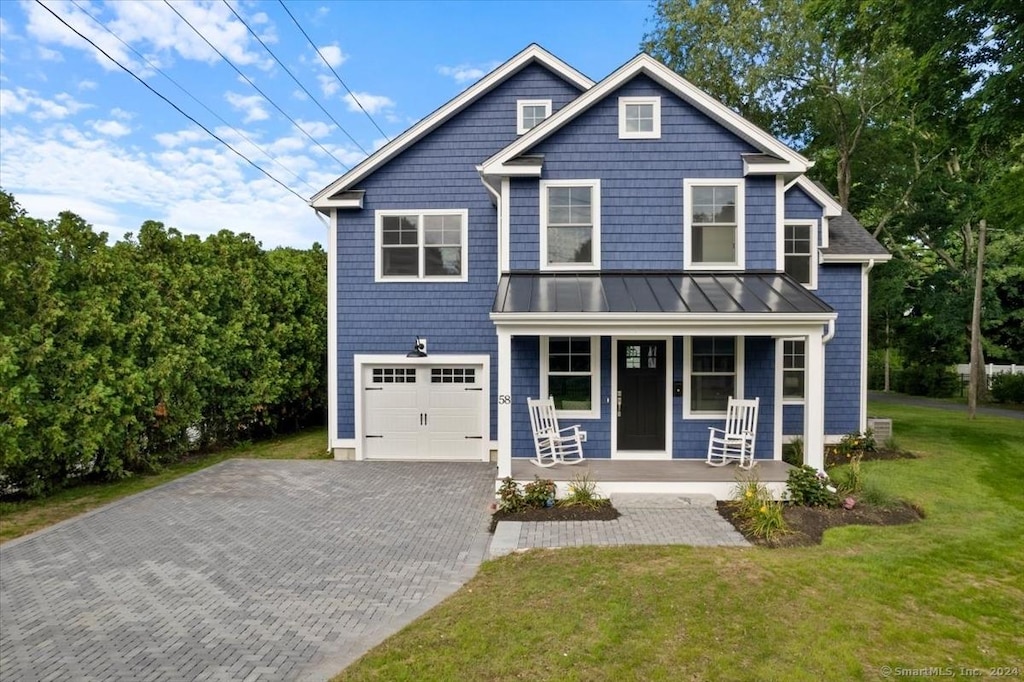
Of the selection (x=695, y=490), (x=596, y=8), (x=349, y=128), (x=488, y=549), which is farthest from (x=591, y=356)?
(x=349, y=128)

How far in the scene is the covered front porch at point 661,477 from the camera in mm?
8164

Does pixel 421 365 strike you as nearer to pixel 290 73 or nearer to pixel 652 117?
pixel 652 117

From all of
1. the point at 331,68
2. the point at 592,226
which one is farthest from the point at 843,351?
the point at 331,68

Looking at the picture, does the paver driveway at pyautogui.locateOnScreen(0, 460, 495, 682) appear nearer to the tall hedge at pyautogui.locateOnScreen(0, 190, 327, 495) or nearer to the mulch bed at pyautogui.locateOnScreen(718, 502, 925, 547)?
the tall hedge at pyautogui.locateOnScreen(0, 190, 327, 495)

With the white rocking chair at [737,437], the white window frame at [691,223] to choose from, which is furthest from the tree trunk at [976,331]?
the white window frame at [691,223]

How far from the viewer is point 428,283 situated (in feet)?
37.5

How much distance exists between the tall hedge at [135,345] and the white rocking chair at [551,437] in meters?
6.73

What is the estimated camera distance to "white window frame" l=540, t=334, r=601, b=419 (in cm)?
946

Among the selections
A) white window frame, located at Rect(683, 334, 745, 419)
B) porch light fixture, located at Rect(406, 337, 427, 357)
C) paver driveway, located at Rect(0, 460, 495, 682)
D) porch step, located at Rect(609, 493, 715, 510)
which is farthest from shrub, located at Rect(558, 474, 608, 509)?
porch light fixture, located at Rect(406, 337, 427, 357)

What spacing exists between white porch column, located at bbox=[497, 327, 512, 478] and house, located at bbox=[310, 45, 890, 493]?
0.03 m

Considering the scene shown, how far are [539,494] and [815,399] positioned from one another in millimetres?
4411

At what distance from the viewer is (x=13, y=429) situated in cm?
748

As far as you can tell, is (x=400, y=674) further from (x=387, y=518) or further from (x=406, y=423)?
(x=406, y=423)

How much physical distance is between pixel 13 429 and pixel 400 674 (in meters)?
7.21
